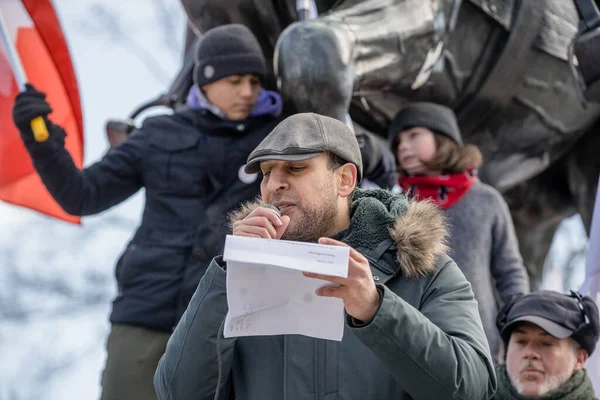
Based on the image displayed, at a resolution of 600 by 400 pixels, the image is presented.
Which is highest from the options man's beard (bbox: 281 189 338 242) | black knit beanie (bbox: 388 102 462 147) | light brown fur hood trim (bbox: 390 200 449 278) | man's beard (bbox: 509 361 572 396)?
man's beard (bbox: 281 189 338 242)

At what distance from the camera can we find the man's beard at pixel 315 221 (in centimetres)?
296

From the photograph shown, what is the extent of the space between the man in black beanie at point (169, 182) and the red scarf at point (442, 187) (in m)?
0.70

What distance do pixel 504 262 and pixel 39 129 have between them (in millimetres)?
1896

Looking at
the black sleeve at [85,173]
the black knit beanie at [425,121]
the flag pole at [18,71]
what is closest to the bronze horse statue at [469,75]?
the black knit beanie at [425,121]

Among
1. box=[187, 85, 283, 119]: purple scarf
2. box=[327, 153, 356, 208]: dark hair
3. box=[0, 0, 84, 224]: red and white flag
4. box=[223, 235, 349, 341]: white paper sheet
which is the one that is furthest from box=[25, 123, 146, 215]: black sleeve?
box=[223, 235, 349, 341]: white paper sheet

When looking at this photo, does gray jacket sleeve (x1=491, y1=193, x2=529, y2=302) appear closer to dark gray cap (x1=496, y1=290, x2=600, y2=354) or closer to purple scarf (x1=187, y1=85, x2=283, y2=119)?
dark gray cap (x1=496, y1=290, x2=600, y2=354)

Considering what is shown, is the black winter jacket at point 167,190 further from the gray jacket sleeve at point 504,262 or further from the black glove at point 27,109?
the gray jacket sleeve at point 504,262

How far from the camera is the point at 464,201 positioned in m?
4.84

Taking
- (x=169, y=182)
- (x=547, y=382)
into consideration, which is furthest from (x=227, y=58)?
(x=547, y=382)

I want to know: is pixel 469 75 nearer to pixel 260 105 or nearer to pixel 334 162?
pixel 260 105

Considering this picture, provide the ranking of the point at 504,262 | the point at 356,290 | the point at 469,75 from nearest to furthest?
the point at 356,290
the point at 504,262
the point at 469,75

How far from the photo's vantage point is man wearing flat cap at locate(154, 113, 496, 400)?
2.67m

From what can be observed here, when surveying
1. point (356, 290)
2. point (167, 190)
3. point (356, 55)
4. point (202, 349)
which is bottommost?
point (167, 190)

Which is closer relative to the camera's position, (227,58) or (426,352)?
(426,352)
